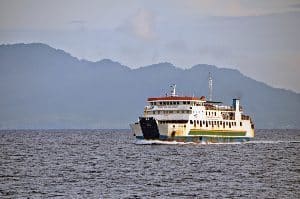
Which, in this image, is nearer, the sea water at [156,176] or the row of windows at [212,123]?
the sea water at [156,176]

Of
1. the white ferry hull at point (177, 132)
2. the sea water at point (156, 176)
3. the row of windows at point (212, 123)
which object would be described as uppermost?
the row of windows at point (212, 123)

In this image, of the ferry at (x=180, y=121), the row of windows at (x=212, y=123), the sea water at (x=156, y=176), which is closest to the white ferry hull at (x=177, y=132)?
the ferry at (x=180, y=121)

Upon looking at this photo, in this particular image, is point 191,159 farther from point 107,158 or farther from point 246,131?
point 246,131

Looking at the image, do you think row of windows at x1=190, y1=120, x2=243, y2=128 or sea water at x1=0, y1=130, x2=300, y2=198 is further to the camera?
row of windows at x1=190, y1=120, x2=243, y2=128

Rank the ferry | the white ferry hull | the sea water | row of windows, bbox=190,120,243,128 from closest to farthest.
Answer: the sea water → the white ferry hull → the ferry → row of windows, bbox=190,120,243,128

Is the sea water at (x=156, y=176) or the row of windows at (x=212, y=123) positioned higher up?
the row of windows at (x=212, y=123)

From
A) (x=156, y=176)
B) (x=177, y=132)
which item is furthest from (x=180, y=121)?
(x=156, y=176)

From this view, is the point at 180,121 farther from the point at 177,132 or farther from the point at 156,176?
the point at 156,176

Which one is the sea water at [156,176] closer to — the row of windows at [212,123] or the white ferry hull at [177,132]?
the white ferry hull at [177,132]

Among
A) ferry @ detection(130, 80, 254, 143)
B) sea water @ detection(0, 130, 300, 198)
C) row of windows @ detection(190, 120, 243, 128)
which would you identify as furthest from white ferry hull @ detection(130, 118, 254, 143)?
sea water @ detection(0, 130, 300, 198)

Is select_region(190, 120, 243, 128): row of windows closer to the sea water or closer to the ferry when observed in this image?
the ferry

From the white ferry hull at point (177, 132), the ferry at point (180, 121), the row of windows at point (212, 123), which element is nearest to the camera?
the white ferry hull at point (177, 132)

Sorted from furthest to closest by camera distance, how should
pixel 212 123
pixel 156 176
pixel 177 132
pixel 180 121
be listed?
pixel 212 123
pixel 180 121
pixel 177 132
pixel 156 176

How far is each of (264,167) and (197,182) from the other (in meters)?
16.9
